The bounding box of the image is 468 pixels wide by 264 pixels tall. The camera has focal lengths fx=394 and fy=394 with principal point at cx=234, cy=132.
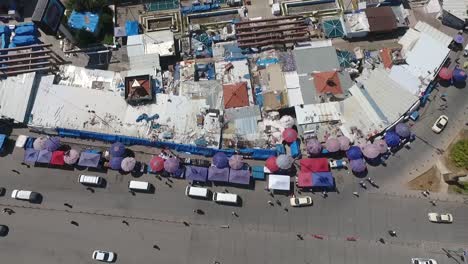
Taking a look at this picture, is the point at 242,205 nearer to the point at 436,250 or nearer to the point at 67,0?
the point at 436,250

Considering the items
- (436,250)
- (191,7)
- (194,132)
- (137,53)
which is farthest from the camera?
(191,7)

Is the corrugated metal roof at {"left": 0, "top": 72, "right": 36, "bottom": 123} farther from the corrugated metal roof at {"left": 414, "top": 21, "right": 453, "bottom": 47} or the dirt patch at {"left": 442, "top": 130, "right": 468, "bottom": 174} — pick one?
the dirt patch at {"left": 442, "top": 130, "right": 468, "bottom": 174}

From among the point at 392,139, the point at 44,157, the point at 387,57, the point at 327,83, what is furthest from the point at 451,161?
the point at 44,157

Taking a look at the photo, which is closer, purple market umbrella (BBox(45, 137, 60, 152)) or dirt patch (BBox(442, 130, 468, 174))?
dirt patch (BBox(442, 130, 468, 174))

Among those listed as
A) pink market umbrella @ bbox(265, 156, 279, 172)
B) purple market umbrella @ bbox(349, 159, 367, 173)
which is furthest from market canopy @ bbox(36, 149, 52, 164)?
purple market umbrella @ bbox(349, 159, 367, 173)

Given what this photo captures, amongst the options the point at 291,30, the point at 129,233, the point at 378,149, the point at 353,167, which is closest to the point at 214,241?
the point at 129,233

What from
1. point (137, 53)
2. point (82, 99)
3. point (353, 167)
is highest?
point (137, 53)

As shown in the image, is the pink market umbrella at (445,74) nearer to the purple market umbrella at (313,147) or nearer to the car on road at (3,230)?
the purple market umbrella at (313,147)

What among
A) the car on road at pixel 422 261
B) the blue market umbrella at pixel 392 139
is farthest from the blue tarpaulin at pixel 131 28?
the car on road at pixel 422 261
